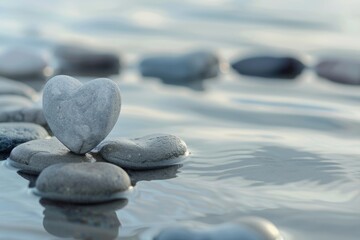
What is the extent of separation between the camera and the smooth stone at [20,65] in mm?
5082

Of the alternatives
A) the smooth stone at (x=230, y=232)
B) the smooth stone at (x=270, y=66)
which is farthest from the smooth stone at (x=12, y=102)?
the smooth stone at (x=270, y=66)

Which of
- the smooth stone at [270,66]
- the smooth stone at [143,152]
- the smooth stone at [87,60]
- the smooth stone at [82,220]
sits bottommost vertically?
the smooth stone at [82,220]

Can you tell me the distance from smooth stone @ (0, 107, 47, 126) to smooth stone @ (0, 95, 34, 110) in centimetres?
9

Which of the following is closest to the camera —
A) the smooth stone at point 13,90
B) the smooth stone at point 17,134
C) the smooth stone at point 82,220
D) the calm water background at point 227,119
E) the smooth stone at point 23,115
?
the smooth stone at point 82,220

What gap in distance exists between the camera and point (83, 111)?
2.92 meters

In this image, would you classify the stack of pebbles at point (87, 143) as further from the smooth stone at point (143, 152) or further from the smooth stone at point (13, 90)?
the smooth stone at point (13, 90)

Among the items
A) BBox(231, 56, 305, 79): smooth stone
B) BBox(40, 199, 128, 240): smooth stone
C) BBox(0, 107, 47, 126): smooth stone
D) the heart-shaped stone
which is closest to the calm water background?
BBox(40, 199, 128, 240): smooth stone

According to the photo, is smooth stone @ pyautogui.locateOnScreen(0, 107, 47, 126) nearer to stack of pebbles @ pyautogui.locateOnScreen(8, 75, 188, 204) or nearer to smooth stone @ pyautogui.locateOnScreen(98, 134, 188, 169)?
stack of pebbles @ pyautogui.locateOnScreen(8, 75, 188, 204)

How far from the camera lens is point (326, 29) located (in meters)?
6.71

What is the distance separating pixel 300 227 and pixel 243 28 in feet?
14.5

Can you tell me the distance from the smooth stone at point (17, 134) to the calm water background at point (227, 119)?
192mm

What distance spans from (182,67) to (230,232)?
9.92 feet

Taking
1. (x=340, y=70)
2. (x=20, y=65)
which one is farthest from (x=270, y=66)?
(x=20, y=65)

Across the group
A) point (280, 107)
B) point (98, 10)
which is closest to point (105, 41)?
point (98, 10)
